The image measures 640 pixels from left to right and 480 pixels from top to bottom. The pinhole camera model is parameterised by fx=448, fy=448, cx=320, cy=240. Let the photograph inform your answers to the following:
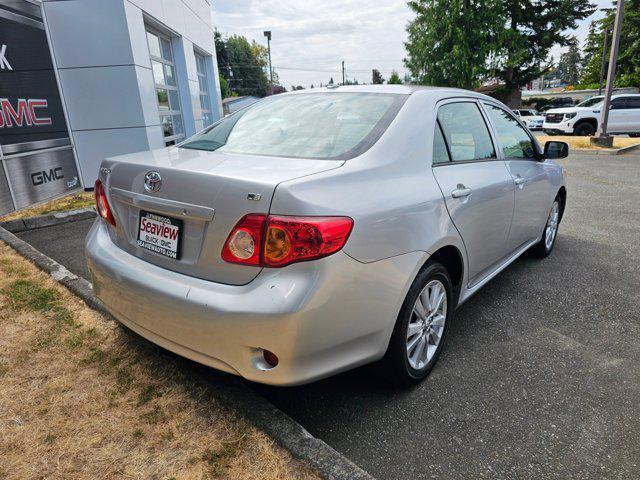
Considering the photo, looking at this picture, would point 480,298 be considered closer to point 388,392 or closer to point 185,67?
point 388,392

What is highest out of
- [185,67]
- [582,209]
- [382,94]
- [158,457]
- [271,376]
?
[185,67]

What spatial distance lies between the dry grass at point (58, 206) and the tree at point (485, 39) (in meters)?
31.9

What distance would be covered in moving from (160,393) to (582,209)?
22.2 feet

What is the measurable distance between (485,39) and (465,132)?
35.6m

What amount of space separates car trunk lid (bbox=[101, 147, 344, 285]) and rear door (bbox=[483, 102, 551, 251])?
1.96 m

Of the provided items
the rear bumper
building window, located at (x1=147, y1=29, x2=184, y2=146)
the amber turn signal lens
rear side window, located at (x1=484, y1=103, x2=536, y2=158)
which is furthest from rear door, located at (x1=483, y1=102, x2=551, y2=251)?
building window, located at (x1=147, y1=29, x2=184, y2=146)

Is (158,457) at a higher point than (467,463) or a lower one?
higher

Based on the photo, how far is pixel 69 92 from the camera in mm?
7520

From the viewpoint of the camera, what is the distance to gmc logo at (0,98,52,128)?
240 inches

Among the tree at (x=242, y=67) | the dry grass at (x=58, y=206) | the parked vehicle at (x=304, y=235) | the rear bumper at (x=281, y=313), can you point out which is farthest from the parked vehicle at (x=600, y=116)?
the tree at (x=242, y=67)

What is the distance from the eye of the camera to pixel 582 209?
682 centimetres

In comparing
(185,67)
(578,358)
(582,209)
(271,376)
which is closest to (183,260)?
(271,376)

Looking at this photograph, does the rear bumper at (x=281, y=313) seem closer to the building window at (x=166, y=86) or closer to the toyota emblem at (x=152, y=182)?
the toyota emblem at (x=152, y=182)

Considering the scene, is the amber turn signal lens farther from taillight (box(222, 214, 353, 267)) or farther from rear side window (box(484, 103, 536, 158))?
rear side window (box(484, 103, 536, 158))
